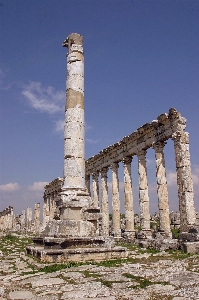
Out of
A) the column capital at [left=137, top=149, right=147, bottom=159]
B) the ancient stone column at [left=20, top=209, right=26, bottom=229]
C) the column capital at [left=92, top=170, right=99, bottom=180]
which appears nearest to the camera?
the column capital at [left=137, top=149, right=147, bottom=159]

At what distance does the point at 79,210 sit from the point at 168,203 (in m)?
9.85

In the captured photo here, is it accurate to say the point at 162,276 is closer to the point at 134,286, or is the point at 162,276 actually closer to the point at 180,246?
the point at 134,286

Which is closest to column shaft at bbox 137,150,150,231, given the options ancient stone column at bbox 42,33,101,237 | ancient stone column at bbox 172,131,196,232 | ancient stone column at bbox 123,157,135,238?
ancient stone column at bbox 123,157,135,238

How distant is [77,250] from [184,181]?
9.40 metres

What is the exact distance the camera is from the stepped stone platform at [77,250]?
8.65 m

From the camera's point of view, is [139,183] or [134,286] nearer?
[134,286]

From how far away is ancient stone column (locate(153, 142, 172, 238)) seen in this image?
18.2 meters

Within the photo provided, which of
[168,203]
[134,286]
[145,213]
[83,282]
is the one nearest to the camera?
[134,286]

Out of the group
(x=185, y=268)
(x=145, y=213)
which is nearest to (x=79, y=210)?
(x=185, y=268)

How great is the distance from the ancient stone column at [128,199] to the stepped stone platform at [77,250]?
42.5ft

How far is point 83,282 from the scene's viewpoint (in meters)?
5.89

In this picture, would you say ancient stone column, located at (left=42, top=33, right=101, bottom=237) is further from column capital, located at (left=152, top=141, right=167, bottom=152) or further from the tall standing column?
column capital, located at (left=152, top=141, right=167, bottom=152)

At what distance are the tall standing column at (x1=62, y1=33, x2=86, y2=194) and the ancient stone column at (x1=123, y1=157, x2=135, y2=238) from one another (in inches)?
473

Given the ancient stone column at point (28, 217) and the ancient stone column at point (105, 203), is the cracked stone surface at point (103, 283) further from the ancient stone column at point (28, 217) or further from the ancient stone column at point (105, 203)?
the ancient stone column at point (28, 217)
